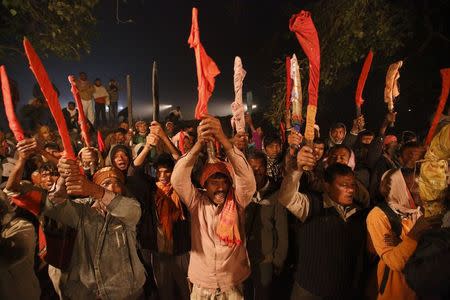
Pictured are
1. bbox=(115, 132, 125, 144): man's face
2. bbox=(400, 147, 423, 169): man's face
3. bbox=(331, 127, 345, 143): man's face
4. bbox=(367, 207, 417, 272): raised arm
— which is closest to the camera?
bbox=(367, 207, 417, 272): raised arm

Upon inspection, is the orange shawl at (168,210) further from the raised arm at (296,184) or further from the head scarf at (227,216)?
the raised arm at (296,184)

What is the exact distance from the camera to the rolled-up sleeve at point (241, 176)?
92.9 inches

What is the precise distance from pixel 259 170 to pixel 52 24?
20.3 ft

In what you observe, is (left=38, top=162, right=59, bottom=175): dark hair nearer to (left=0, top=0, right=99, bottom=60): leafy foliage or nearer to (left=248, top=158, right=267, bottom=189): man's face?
(left=248, top=158, right=267, bottom=189): man's face

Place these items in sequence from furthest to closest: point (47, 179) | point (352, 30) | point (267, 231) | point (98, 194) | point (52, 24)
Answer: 1. point (52, 24)
2. point (352, 30)
3. point (47, 179)
4. point (267, 231)
5. point (98, 194)

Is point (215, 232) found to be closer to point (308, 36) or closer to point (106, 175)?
point (106, 175)

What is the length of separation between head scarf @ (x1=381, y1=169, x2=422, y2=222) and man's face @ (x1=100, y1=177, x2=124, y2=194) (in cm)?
215

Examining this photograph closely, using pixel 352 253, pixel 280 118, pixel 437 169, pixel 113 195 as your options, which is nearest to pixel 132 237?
pixel 113 195

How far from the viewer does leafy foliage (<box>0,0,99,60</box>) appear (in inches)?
267

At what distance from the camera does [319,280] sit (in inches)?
109

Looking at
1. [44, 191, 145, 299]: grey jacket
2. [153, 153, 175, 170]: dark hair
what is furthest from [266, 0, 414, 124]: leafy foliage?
[44, 191, 145, 299]: grey jacket

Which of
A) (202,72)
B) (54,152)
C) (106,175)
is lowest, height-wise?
(54,152)

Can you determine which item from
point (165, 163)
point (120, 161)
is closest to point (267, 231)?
point (165, 163)

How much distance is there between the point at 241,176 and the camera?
2428 mm
